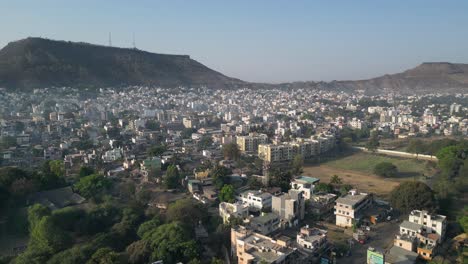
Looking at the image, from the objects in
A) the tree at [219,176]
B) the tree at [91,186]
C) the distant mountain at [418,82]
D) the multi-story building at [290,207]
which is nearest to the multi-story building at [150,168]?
the tree at [91,186]

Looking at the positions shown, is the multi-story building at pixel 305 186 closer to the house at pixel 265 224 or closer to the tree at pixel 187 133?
the house at pixel 265 224

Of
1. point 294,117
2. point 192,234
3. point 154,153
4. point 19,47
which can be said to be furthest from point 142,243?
point 19,47

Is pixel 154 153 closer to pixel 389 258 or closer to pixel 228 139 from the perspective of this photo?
pixel 228 139

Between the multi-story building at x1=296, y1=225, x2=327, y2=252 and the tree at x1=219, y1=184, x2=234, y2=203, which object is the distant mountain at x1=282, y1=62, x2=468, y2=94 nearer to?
the tree at x1=219, y1=184, x2=234, y2=203

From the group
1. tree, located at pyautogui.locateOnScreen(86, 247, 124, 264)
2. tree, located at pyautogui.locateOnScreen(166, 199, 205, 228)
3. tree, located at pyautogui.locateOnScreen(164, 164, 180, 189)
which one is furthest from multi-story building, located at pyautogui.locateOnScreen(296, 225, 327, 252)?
tree, located at pyautogui.locateOnScreen(164, 164, 180, 189)

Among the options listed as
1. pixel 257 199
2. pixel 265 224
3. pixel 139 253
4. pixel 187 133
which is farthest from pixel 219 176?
pixel 187 133
